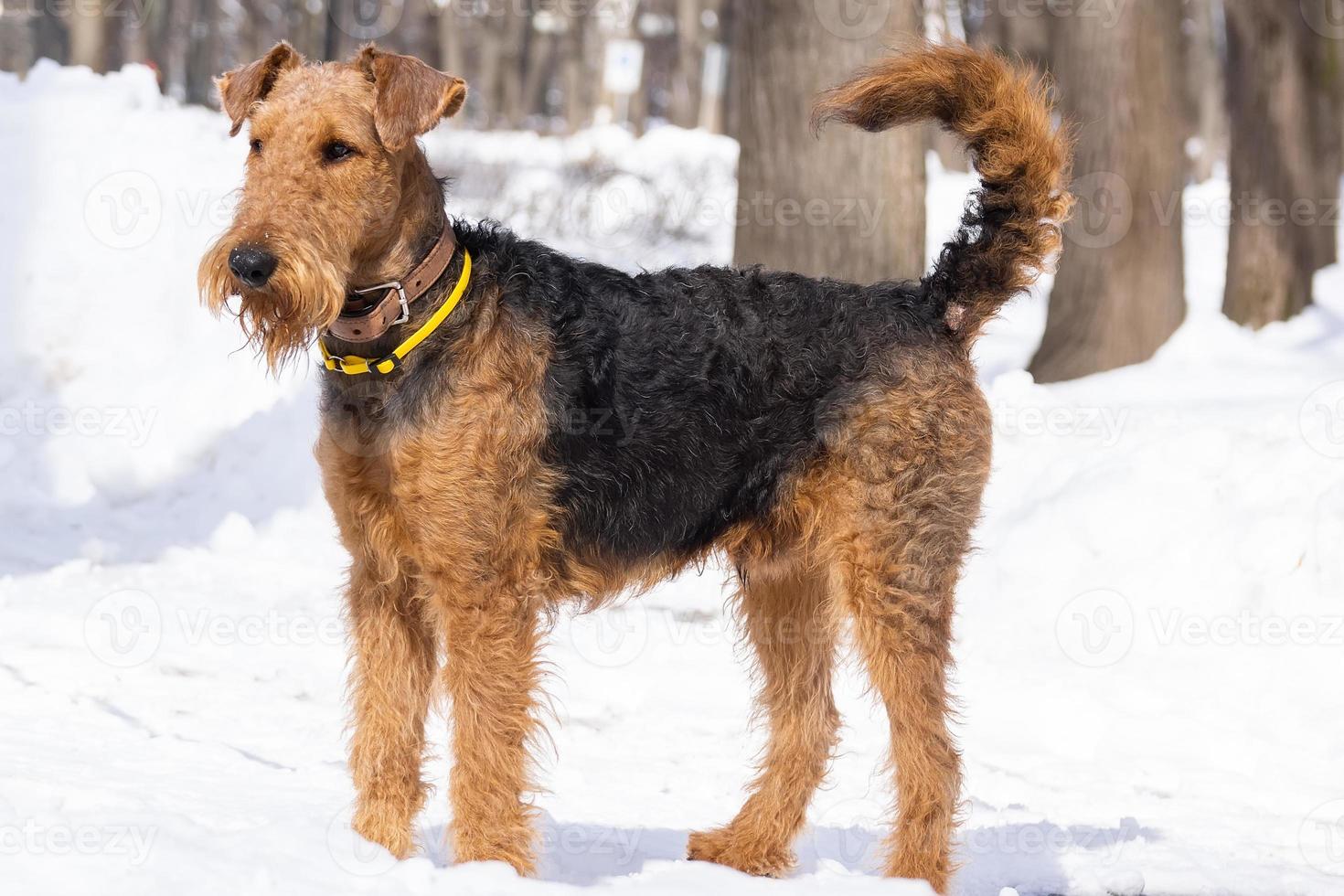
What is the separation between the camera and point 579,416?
3.49 meters

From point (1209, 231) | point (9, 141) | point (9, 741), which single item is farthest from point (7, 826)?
point (1209, 231)

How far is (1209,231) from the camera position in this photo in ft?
54.9

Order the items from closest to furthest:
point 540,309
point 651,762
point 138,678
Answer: point 540,309 → point 651,762 → point 138,678

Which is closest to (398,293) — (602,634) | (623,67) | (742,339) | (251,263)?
(251,263)

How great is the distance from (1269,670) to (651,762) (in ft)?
8.01

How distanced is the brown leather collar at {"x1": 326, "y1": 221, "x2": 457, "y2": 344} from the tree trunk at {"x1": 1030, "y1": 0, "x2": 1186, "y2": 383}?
18.9ft

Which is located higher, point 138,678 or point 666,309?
point 666,309

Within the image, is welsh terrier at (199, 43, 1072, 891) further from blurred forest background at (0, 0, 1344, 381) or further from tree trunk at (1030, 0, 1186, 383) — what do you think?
tree trunk at (1030, 0, 1186, 383)

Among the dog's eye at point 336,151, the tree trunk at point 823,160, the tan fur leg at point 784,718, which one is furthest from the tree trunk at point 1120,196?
the dog's eye at point 336,151

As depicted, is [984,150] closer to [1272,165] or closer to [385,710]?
[385,710]

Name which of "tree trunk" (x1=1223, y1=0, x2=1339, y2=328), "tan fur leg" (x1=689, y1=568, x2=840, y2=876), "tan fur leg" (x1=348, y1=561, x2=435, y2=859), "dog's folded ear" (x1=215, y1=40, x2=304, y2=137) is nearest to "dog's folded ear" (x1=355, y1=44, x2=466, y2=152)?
"dog's folded ear" (x1=215, y1=40, x2=304, y2=137)

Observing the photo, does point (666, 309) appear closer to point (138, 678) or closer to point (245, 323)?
point (245, 323)

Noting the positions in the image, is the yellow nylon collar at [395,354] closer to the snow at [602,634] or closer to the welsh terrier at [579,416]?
the welsh terrier at [579,416]

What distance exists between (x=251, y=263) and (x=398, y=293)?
16.7 inches
